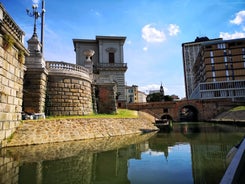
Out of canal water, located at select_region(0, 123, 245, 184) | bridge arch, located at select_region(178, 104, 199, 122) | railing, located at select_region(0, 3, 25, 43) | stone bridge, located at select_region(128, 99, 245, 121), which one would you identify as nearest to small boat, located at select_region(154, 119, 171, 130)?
canal water, located at select_region(0, 123, 245, 184)

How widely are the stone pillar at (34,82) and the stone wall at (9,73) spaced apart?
11.3 feet

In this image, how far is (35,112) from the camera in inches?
530

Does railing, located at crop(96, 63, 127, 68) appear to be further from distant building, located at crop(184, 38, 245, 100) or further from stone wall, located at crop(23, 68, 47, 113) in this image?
distant building, located at crop(184, 38, 245, 100)

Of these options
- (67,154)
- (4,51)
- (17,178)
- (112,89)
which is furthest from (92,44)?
(17,178)

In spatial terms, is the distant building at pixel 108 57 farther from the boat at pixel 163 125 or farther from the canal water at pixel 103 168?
the canal water at pixel 103 168

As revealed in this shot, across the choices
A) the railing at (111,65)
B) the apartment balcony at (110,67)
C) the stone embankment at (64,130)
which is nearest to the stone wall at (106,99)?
the stone embankment at (64,130)

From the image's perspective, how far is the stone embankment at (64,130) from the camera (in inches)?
384

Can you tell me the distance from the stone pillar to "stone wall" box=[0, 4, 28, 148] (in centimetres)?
344

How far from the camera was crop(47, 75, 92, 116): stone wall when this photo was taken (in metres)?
15.4

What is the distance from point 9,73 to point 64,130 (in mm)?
4672

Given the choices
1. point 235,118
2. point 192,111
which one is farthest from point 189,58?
point 235,118

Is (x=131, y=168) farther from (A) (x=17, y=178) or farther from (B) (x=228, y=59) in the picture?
(B) (x=228, y=59)

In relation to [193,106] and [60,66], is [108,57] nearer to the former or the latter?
[60,66]

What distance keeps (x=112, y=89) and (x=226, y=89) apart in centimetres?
4438
